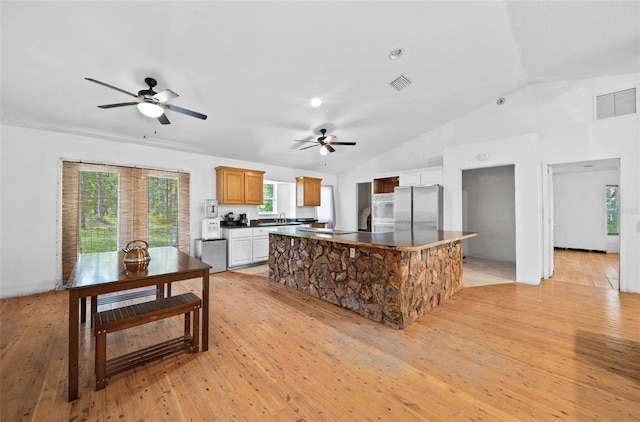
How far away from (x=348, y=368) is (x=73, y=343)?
1.89 meters

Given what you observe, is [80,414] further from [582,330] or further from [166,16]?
[582,330]

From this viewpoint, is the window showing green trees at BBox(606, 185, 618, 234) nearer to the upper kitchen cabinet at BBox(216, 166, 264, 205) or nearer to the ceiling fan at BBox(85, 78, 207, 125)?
the upper kitchen cabinet at BBox(216, 166, 264, 205)

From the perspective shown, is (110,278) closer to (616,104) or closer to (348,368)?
(348,368)

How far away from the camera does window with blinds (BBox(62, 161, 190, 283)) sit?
4.01 meters

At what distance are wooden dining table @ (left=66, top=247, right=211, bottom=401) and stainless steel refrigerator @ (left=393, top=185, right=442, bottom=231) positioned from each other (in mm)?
4545

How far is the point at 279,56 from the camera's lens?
300cm

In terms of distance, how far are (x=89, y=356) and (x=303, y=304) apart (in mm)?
2090

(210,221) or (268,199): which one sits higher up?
(268,199)

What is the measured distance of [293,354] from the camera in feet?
7.27

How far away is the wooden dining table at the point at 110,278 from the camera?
66.2 inches

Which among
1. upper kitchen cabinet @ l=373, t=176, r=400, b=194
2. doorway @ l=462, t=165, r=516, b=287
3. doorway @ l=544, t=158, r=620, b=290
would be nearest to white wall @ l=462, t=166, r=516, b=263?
doorway @ l=462, t=165, r=516, b=287

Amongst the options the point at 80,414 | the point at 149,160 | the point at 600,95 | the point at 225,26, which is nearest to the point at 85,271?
the point at 80,414

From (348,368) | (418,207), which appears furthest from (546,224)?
(348,368)

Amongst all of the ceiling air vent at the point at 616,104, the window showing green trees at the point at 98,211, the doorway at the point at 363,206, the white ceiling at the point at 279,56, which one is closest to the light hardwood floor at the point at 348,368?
the window showing green trees at the point at 98,211
